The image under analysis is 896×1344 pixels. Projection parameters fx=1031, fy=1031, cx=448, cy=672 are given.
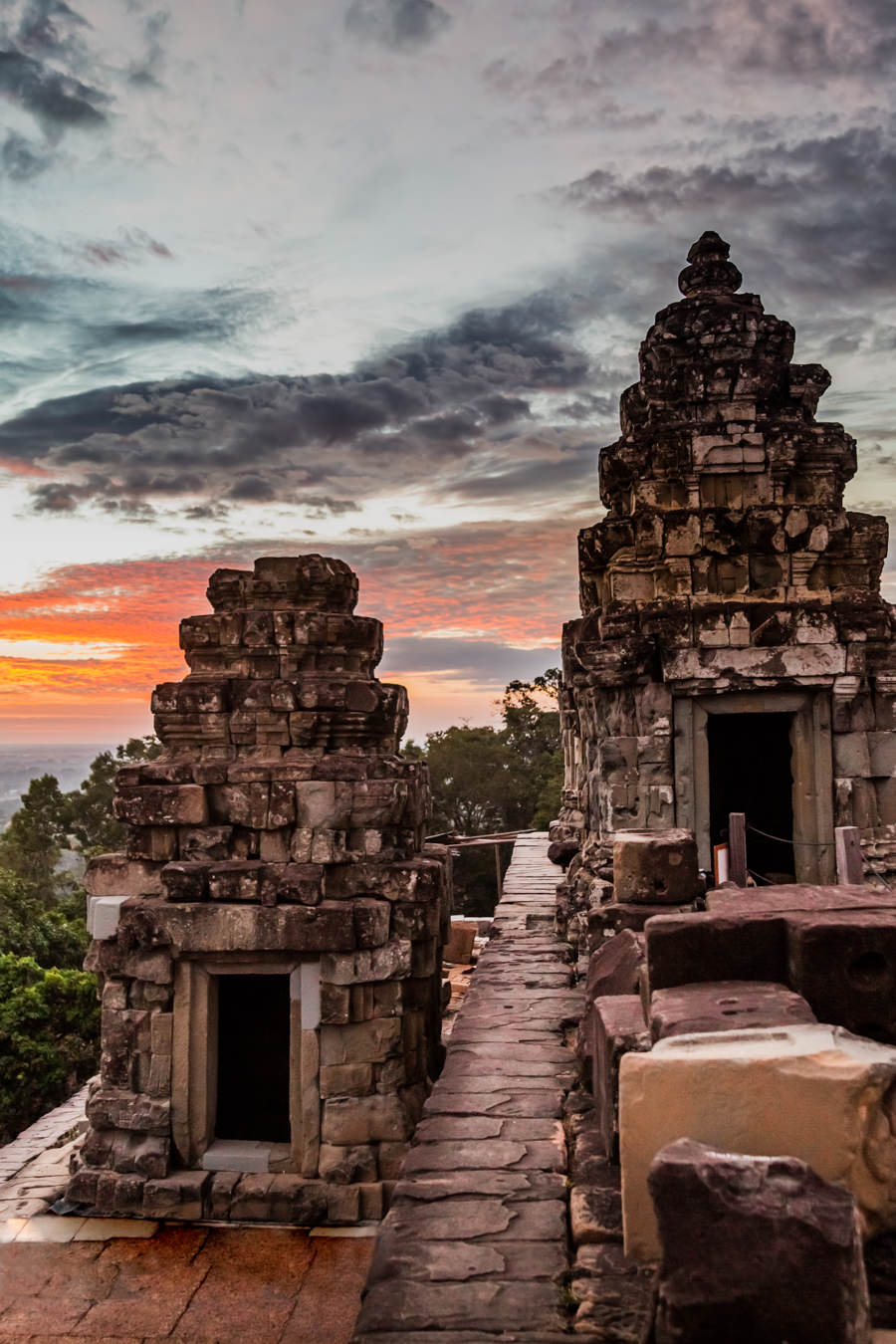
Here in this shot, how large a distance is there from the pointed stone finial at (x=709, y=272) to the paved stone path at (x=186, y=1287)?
10.4m

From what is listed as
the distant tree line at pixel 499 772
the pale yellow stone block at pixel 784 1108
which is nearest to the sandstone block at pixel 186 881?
the pale yellow stone block at pixel 784 1108

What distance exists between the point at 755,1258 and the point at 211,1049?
6036mm

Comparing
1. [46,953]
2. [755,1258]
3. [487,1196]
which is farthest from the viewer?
[46,953]

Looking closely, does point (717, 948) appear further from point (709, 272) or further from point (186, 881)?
point (709, 272)

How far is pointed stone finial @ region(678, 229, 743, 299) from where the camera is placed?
1198cm

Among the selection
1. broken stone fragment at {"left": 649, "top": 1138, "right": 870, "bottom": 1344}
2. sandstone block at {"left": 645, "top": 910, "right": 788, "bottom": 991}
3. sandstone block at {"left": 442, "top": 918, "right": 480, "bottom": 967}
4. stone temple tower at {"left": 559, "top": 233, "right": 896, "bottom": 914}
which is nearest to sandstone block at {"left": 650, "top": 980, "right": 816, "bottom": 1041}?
sandstone block at {"left": 645, "top": 910, "right": 788, "bottom": 991}

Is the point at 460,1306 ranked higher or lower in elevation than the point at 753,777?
lower

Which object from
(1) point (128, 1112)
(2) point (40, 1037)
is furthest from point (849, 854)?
(2) point (40, 1037)

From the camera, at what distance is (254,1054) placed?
8.41 m

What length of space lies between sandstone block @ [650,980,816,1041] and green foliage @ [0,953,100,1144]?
43.9 feet

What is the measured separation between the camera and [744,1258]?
7.74 ft

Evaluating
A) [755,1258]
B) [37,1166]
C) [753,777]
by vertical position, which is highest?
[753,777]

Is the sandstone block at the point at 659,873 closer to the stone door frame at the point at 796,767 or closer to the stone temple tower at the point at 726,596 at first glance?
the stone temple tower at the point at 726,596

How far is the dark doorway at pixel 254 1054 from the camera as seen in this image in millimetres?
8148
